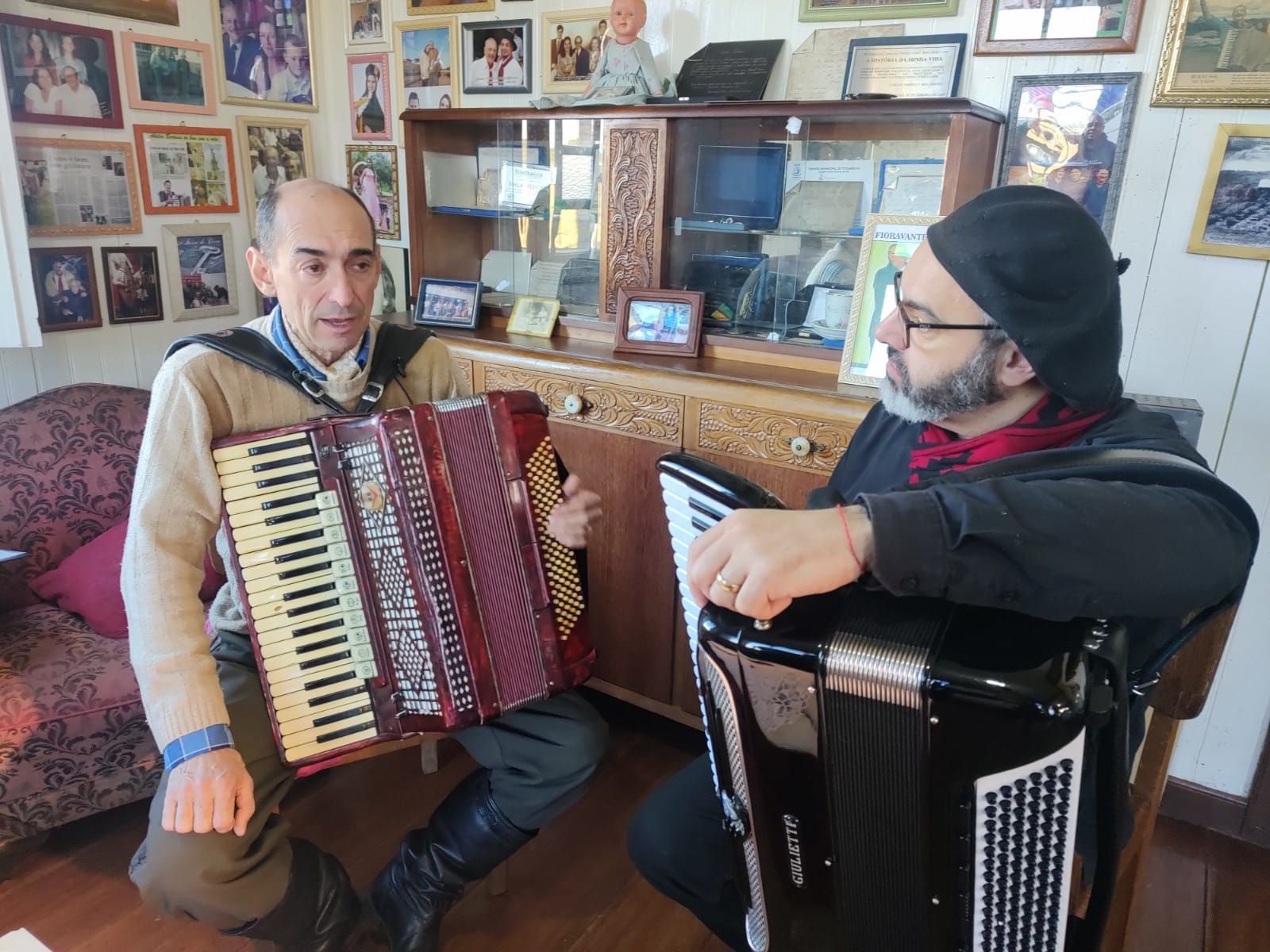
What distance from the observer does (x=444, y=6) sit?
99.0 inches

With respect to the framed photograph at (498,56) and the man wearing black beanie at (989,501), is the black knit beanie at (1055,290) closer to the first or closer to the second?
the man wearing black beanie at (989,501)

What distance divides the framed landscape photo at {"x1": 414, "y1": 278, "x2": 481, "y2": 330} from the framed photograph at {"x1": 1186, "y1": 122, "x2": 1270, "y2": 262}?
5.75 feet

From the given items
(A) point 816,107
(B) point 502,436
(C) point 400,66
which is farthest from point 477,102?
(B) point 502,436

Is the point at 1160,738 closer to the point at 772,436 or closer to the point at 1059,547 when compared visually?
the point at 1059,547

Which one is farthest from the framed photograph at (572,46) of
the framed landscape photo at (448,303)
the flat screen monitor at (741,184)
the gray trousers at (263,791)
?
the gray trousers at (263,791)

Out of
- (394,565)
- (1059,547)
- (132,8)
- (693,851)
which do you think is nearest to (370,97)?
(132,8)

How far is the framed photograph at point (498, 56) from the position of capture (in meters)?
2.44

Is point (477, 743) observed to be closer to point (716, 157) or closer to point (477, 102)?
point (716, 157)

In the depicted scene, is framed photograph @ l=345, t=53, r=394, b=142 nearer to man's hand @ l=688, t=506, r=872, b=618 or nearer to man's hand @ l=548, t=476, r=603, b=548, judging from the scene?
man's hand @ l=548, t=476, r=603, b=548

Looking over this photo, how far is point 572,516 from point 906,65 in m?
1.31

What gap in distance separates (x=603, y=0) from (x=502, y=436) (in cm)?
148

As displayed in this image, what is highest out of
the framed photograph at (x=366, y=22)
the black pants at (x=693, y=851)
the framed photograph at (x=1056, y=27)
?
the framed photograph at (x=366, y=22)

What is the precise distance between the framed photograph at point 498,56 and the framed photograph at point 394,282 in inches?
23.2

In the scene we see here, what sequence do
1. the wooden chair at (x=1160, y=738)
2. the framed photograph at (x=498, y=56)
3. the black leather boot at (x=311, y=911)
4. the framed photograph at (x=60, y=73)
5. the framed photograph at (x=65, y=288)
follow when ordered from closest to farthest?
the wooden chair at (x=1160, y=738) → the black leather boot at (x=311, y=911) → the framed photograph at (x=60, y=73) → the framed photograph at (x=65, y=288) → the framed photograph at (x=498, y=56)
